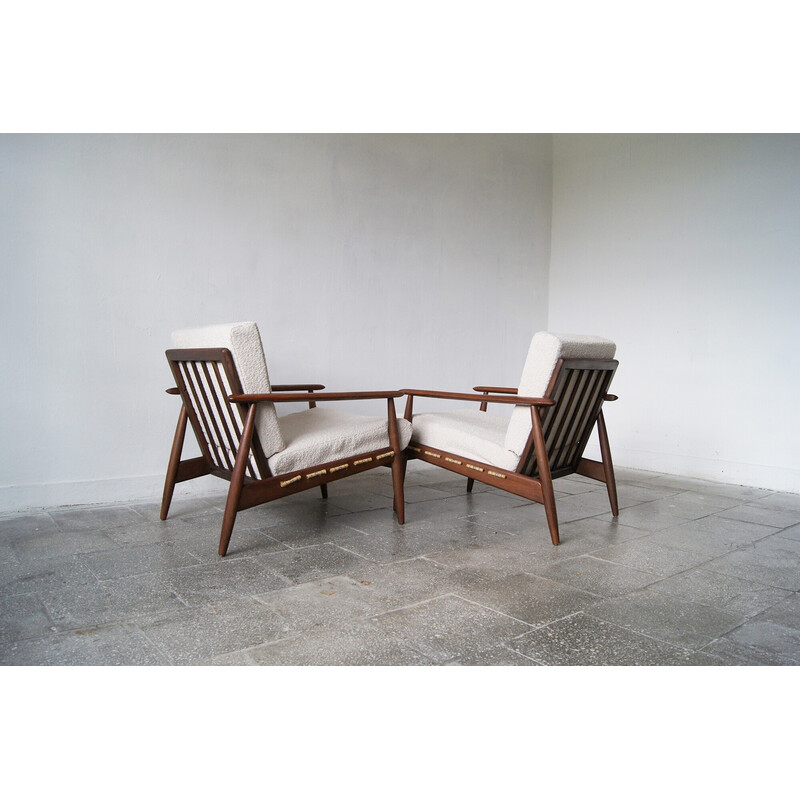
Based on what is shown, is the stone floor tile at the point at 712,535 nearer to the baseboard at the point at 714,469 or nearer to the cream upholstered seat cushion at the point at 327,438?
the baseboard at the point at 714,469

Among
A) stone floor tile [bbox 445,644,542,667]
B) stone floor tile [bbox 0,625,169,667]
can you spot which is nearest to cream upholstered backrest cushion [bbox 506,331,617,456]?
stone floor tile [bbox 445,644,542,667]

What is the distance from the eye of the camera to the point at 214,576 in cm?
218

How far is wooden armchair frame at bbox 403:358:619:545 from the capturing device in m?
2.59

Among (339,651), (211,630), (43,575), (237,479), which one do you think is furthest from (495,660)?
(43,575)

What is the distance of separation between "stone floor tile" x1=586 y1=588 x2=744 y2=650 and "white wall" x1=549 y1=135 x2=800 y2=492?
254cm

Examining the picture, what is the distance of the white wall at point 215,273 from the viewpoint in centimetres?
308

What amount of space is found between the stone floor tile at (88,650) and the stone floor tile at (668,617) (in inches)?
49.5

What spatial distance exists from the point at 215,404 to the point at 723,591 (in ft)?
6.54

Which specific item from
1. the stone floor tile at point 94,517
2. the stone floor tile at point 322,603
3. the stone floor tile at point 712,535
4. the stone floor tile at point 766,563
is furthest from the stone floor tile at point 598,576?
the stone floor tile at point 94,517
